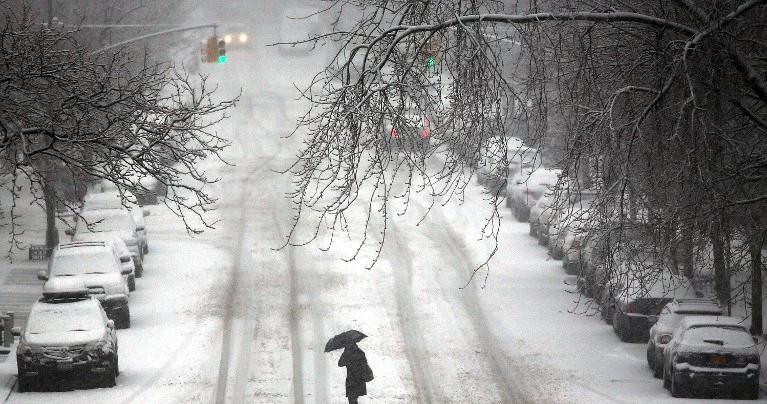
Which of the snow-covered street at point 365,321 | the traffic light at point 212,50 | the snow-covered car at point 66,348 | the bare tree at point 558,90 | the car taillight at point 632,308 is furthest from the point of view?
the traffic light at point 212,50

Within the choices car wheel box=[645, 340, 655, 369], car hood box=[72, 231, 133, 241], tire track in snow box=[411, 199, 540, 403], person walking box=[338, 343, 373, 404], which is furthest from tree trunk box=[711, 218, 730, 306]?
car hood box=[72, 231, 133, 241]

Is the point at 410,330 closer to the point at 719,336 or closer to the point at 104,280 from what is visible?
the point at 104,280

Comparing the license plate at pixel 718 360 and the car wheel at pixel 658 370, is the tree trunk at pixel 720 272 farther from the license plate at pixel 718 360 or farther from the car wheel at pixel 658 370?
the car wheel at pixel 658 370

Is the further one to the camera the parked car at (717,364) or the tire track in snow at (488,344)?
the tire track in snow at (488,344)

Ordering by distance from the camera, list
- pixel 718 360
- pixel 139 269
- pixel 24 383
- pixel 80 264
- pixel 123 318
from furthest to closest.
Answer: pixel 139 269 < pixel 80 264 < pixel 123 318 < pixel 24 383 < pixel 718 360

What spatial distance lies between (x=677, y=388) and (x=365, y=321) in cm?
800

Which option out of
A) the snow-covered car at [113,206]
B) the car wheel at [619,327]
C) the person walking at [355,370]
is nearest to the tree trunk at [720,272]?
the car wheel at [619,327]

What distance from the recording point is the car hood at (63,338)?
69.8 feet

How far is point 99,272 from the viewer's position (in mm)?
27391

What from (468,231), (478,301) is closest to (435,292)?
(478,301)

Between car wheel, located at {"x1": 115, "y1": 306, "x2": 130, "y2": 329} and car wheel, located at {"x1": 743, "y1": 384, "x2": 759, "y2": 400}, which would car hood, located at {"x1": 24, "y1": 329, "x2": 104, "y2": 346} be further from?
car wheel, located at {"x1": 743, "y1": 384, "x2": 759, "y2": 400}

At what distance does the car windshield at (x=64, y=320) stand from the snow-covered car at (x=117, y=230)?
27.5ft

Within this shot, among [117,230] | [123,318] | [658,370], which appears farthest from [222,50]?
[658,370]

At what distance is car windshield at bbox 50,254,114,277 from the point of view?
27.4 metres
